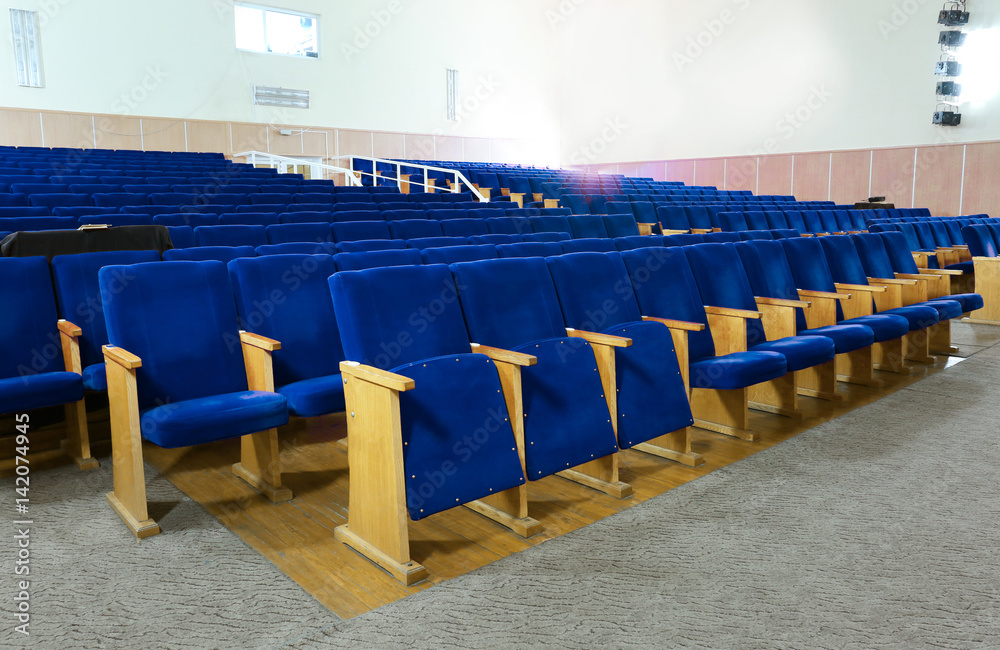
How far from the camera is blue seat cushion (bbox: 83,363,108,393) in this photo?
1.80 m

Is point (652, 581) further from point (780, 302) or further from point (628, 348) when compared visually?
point (780, 302)

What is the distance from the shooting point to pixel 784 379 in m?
2.36

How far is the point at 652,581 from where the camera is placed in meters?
1.30

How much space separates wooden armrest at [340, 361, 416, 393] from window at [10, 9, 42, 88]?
831 centimetres

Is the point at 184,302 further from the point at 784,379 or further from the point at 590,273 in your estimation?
the point at 784,379

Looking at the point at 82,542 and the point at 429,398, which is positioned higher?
the point at 429,398

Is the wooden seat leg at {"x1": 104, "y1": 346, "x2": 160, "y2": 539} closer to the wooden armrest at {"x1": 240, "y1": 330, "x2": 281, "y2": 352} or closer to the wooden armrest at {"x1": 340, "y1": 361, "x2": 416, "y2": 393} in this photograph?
the wooden armrest at {"x1": 240, "y1": 330, "x2": 281, "y2": 352}

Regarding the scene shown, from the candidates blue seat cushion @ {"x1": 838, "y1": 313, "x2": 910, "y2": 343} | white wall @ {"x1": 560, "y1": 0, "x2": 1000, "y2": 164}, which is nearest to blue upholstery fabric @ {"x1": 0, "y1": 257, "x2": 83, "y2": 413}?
blue seat cushion @ {"x1": 838, "y1": 313, "x2": 910, "y2": 343}

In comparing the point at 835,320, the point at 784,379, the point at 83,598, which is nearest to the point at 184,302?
the point at 83,598

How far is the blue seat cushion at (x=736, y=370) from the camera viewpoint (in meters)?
1.99

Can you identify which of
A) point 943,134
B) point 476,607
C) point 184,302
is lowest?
point 476,607

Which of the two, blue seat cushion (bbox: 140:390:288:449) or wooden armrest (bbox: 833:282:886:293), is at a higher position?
wooden armrest (bbox: 833:282:886:293)

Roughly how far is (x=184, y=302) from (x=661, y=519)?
129 centimetres

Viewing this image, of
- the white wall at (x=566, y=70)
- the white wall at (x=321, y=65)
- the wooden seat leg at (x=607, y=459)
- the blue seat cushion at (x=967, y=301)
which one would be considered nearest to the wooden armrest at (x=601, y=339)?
the wooden seat leg at (x=607, y=459)
